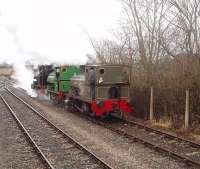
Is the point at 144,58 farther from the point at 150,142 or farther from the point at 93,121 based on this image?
the point at 150,142

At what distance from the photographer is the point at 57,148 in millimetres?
13359

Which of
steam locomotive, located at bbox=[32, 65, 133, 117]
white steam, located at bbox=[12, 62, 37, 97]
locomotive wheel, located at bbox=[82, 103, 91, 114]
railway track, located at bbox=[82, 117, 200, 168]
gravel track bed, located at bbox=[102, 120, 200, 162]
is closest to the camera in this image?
railway track, located at bbox=[82, 117, 200, 168]

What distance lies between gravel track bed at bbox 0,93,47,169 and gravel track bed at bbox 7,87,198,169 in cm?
169

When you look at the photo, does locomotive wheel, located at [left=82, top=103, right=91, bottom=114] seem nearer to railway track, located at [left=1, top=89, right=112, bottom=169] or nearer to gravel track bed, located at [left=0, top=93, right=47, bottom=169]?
railway track, located at [left=1, top=89, right=112, bottom=169]

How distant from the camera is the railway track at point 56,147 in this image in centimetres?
1125

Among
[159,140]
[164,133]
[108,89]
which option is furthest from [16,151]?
[108,89]

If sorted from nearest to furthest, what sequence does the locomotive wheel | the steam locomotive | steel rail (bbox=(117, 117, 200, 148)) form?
steel rail (bbox=(117, 117, 200, 148))
the steam locomotive
the locomotive wheel

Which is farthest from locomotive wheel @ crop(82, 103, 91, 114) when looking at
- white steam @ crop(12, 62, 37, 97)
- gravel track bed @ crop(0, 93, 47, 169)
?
white steam @ crop(12, 62, 37, 97)

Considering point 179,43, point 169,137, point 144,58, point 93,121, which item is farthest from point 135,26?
point 169,137

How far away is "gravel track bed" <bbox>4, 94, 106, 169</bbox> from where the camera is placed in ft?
37.0

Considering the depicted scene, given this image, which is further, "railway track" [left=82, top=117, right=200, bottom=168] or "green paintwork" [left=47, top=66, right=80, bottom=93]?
"green paintwork" [left=47, top=66, right=80, bottom=93]

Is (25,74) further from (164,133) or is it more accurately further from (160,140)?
(160,140)

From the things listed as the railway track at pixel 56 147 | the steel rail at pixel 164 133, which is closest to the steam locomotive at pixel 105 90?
the steel rail at pixel 164 133

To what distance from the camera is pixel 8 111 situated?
2417cm
